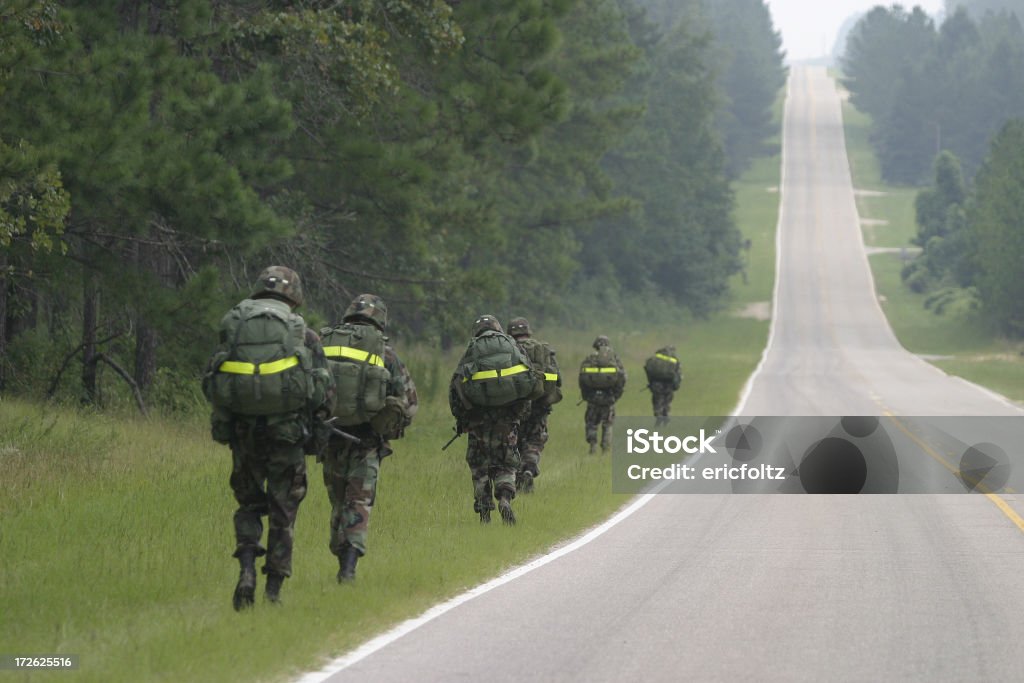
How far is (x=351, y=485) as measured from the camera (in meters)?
10.4

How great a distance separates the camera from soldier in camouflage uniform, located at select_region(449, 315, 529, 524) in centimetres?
1380

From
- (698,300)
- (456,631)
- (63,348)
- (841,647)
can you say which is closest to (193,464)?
(63,348)

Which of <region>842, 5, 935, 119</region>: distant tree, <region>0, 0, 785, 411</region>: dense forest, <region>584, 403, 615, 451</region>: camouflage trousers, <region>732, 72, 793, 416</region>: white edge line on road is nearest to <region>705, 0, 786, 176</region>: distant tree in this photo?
<region>732, 72, 793, 416</region>: white edge line on road

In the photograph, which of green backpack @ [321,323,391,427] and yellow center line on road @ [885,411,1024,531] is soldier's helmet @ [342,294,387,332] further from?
yellow center line on road @ [885,411,1024,531]

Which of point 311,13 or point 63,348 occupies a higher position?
point 311,13

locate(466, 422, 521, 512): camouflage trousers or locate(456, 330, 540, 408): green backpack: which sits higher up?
locate(456, 330, 540, 408): green backpack

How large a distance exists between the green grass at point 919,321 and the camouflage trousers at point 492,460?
28.1 meters

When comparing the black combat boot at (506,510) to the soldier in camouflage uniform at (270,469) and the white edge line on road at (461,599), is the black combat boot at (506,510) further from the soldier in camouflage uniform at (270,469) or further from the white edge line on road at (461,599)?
the soldier in camouflage uniform at (270,469)

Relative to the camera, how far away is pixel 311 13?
21.6m

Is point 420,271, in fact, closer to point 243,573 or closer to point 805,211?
point 243,573

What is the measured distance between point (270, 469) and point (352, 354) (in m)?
1.50

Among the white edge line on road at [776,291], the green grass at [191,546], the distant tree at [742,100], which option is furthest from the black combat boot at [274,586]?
the distant tree at [742,100]

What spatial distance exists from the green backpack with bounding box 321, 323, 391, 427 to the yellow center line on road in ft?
23.9

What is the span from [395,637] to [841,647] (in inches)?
103
